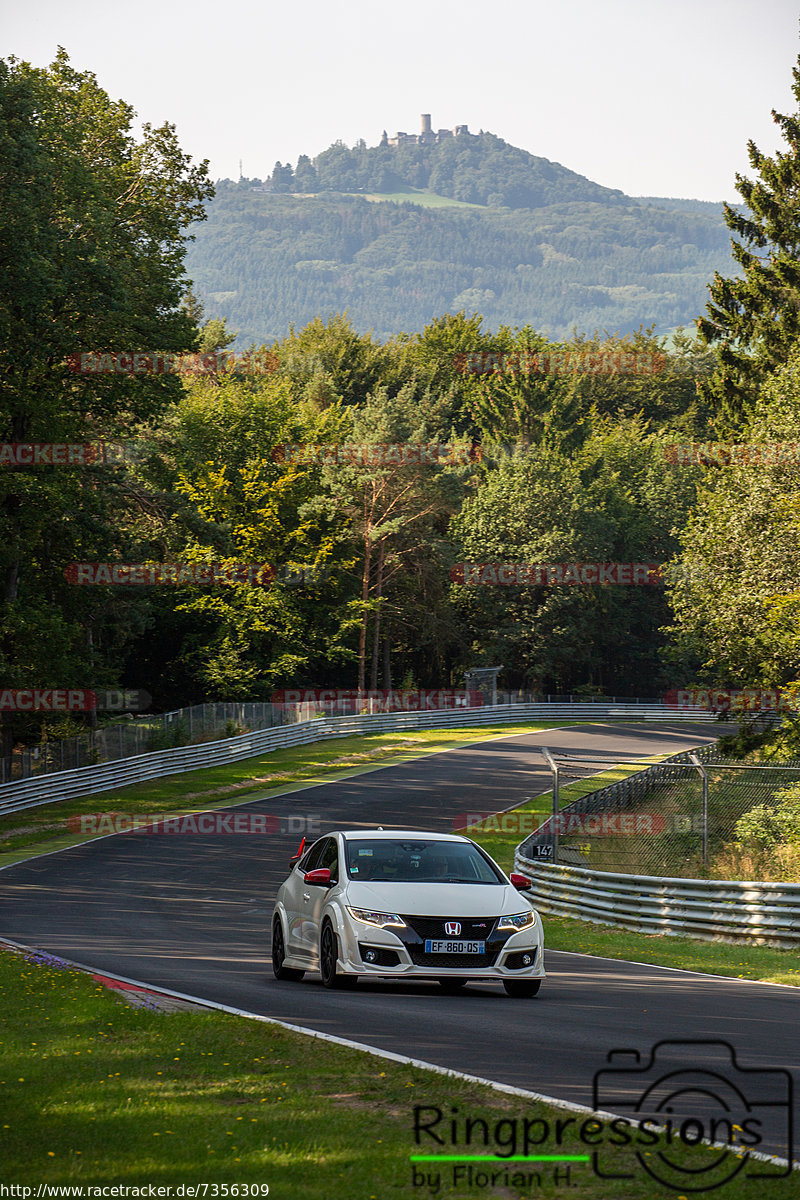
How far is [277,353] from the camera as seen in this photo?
100 meters

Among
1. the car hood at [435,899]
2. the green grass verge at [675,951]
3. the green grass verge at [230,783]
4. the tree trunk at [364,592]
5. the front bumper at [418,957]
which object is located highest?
the tree trunk at [364,592]

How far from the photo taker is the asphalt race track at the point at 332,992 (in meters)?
8.66

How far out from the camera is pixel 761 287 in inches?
1773

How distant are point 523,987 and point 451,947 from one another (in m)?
0.96

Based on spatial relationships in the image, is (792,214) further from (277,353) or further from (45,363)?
(277,353)

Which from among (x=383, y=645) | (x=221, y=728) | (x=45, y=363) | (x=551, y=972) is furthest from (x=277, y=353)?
(x=551, y=972)

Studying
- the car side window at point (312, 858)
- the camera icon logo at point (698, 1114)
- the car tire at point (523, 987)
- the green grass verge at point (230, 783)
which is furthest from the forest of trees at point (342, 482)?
the camera icon logo at point (698, 1114)

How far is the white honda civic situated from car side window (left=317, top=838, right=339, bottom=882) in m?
0.02

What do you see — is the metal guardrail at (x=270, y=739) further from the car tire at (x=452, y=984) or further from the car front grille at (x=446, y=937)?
the car front grille at (x=446, y=937)

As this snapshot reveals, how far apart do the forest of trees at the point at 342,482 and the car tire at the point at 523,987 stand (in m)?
22.6

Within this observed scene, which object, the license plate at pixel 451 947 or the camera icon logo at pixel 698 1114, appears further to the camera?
the license plate at pixel 451 947

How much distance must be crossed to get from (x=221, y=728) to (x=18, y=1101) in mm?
41960

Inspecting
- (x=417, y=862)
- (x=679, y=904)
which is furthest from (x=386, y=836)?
(x=679, y=904)

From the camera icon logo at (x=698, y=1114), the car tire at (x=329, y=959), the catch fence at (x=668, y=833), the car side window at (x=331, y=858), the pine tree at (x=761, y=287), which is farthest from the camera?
the pine tree at (x=761, y=287)
